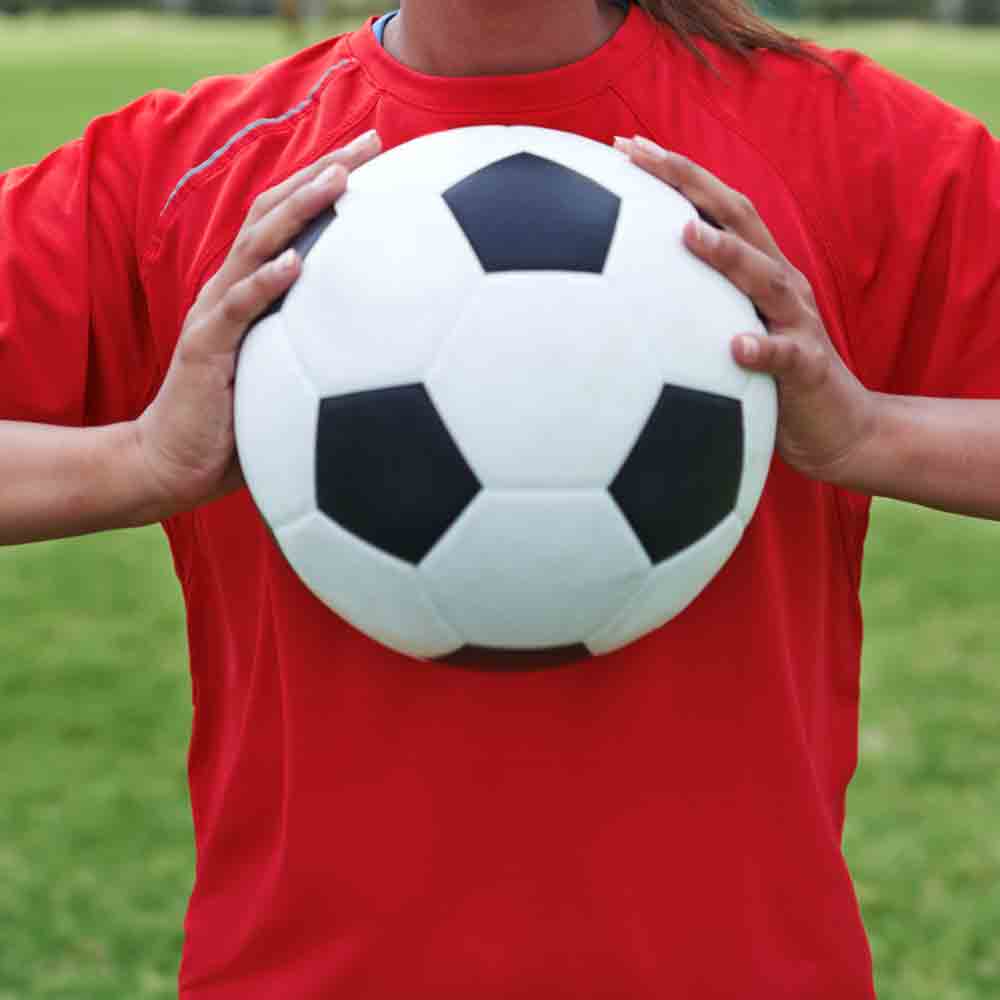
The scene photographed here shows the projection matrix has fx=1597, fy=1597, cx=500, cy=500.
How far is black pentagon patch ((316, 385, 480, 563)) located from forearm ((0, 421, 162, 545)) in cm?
29

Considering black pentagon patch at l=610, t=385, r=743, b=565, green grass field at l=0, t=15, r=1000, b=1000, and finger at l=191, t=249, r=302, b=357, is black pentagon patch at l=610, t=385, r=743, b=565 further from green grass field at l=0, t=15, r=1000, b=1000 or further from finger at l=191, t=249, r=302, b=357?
green grass field at l=0, t=15, r=1000, b=1000

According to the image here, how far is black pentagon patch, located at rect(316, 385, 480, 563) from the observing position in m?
1.39

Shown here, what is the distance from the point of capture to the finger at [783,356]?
144 centimetres

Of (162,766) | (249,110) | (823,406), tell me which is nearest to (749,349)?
(823,406)

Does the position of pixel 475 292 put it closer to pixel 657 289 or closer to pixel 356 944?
pixel 657 289

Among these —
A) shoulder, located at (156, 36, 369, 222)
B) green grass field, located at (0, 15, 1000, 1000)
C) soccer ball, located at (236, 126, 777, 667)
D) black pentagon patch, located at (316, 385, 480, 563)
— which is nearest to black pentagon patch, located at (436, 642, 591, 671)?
soccer ball, located at (236, 126, 777, 667)

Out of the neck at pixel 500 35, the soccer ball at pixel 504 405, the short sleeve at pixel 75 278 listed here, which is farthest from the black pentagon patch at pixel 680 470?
the short sleeve at pixel 75 278

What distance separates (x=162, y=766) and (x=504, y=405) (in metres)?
2.82

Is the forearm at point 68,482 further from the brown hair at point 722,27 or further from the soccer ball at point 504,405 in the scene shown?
the brown hair at point 722,27

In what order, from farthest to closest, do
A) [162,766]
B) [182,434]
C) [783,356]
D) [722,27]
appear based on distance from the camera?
[162,766] → [722,27] → [182,434] → [783,356]

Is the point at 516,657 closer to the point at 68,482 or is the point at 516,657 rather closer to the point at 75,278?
the point at 68,482

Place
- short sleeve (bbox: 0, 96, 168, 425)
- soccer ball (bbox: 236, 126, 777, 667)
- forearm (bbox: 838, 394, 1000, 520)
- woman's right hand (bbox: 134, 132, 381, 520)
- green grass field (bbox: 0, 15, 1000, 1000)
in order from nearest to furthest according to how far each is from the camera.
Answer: soccer ball (bbox: 236, 126, 777, 667) → woman's right hand (bbox: 134, 132, 381, 520) → forearm (bbox: 838, 394, 1000, 520) → short sleeve (bbox: 0, 96, 168, 425) → green grass field (bbox: 0, 15, 1000, 1000)

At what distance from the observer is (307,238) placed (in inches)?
58.3

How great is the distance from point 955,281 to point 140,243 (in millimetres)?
896
